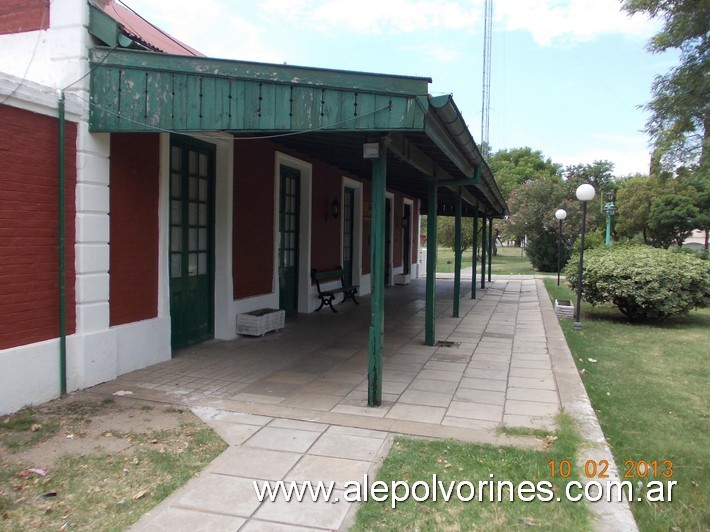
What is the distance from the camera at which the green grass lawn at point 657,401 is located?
121 inches

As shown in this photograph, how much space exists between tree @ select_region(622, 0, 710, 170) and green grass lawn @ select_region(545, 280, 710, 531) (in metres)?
3.60

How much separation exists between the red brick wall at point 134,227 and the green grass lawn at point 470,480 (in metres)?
3.18

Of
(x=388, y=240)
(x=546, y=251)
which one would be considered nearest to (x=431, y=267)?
(x=388, y=240)

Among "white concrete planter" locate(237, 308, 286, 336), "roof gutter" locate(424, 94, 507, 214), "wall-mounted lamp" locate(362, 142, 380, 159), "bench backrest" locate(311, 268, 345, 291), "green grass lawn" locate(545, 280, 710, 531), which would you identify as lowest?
"green grass lawn" locate(545, 280, 710, 531)

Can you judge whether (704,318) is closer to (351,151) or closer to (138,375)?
(351,151)

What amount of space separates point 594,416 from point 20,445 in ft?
14.0

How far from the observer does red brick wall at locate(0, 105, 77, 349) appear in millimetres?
4141

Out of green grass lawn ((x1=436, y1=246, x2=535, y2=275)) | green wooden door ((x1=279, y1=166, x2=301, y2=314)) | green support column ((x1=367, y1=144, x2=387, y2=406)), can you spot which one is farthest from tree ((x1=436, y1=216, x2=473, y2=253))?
green support column ((x1=367, y1=144, x2=387, y2=406))

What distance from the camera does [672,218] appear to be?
30062 millimetres

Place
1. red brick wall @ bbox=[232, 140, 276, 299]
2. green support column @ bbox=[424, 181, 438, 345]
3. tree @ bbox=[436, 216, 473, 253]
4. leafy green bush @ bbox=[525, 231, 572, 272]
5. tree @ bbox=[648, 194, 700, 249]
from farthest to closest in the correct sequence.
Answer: tree @ bbox=[436, 216, 473, 253] < tree @ bbox=[648, 194, 700, 249] < leafy green bush @ bbox=[525, 231, 572, 272] < red brick wall @ bbox=[232, 140, 276, 299] < green support column @ bbox=[424, 181, 438, 345]

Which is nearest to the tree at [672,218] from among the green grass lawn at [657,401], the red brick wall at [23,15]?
the green grass lawn at [657,401]

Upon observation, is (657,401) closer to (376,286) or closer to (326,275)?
(376,286)

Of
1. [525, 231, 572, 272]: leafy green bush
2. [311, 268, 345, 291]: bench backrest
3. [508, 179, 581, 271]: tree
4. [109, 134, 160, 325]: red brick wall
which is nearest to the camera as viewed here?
Result: [109, 134, 160, 325]: red brick wall

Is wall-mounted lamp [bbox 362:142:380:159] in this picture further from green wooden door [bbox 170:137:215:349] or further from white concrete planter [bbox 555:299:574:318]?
white concrete planter [bbox 555:299:574:318]
